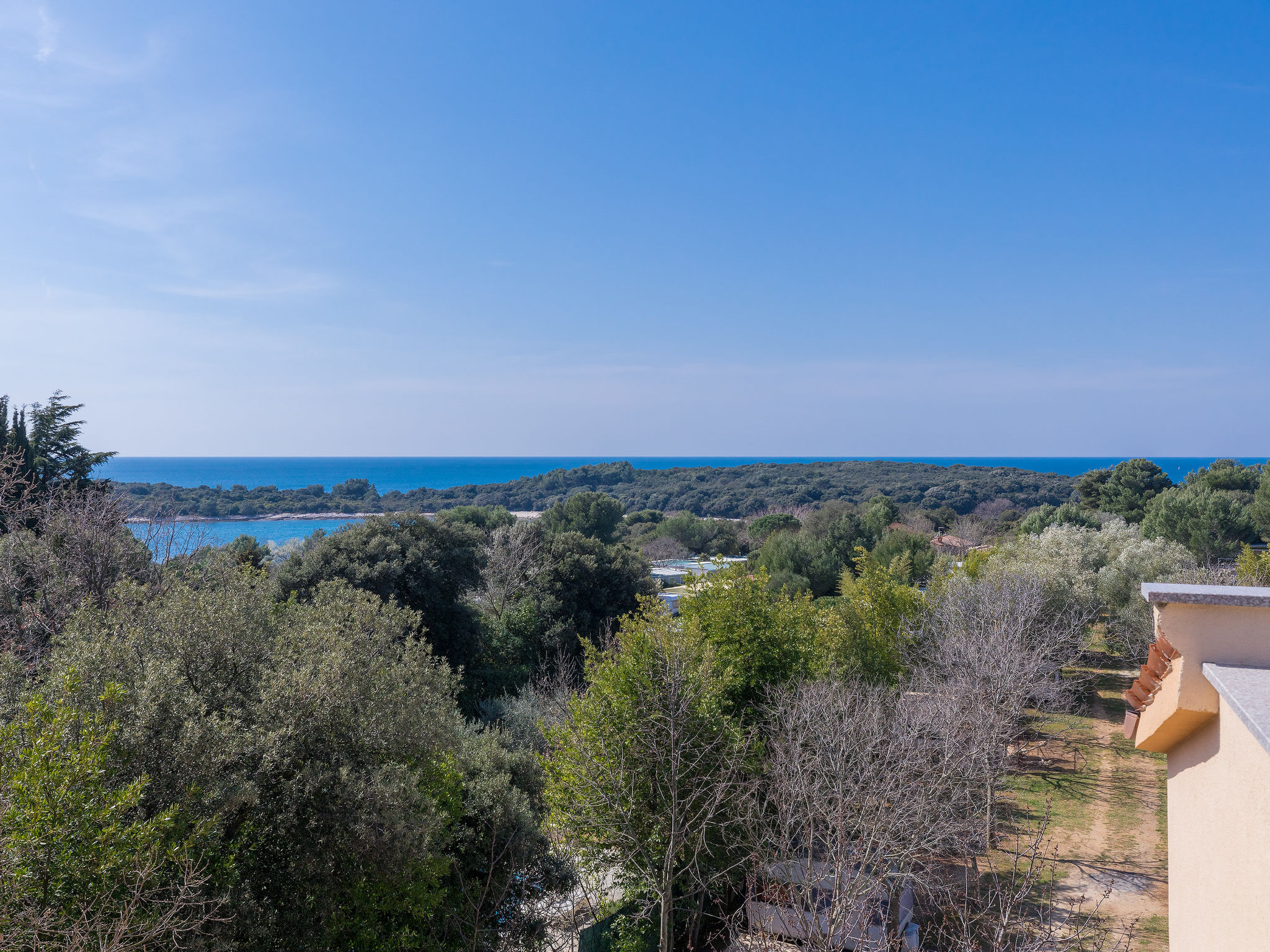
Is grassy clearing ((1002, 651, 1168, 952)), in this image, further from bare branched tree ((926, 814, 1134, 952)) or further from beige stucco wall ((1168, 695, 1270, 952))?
beige stucco wall ((1168, 695, 1270, 952))

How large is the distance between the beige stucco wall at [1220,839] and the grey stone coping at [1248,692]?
19 cm

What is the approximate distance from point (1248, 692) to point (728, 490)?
330ft

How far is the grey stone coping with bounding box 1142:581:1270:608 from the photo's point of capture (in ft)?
13.3

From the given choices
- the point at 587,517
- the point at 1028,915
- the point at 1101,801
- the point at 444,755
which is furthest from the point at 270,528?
the point at 1028,915

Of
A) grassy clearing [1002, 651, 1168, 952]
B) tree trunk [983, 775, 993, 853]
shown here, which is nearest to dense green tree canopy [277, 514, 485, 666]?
tree trunk [983, 775, 993, 853]

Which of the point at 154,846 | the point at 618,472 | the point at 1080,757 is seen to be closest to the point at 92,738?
the point at 154,846

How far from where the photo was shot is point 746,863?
11867 mm

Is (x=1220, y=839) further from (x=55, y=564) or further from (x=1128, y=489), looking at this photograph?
(x=1128, y=489)

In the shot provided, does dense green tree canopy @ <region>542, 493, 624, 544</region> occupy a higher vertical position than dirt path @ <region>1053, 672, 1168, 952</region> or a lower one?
higher

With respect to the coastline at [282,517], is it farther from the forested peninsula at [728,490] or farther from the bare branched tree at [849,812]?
the bare branched tree at [849,812]

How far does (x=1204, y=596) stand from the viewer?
409 cm

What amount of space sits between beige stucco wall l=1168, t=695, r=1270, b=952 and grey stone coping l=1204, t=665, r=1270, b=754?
0.19 m

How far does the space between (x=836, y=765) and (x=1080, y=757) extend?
1546 cm

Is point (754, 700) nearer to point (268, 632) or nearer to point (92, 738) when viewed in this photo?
point (268, 632)
